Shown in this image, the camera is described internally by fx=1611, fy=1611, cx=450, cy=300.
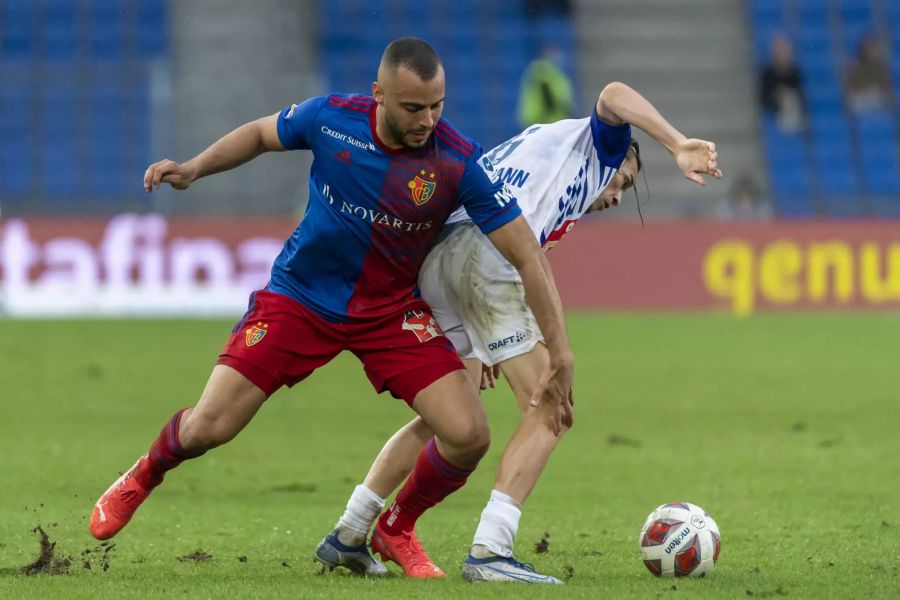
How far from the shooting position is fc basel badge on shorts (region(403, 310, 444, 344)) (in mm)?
6227

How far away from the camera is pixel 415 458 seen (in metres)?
6.56

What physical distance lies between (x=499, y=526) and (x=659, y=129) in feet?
5.24

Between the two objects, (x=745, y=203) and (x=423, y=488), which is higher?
(x=423, y=488)

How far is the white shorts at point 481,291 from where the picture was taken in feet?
20.7

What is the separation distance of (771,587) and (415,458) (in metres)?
1.54

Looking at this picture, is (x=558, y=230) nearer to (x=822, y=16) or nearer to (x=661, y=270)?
(x=661, y=270)

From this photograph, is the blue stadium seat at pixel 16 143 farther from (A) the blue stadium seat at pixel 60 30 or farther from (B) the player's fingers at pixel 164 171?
(B) the player's fingers at pixel 164 171

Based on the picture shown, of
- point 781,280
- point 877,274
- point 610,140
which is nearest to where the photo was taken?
point 610,140

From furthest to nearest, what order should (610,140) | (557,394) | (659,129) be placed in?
(610,140), (659,129), (557,394)

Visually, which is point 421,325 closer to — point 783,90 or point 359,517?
point 359,517

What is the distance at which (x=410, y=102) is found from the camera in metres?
5.68

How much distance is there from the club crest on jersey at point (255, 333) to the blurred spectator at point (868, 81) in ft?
66.2

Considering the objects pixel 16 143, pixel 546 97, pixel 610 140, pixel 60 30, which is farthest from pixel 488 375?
pixel 60 30

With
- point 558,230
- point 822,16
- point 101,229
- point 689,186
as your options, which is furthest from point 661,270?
point 558,230
